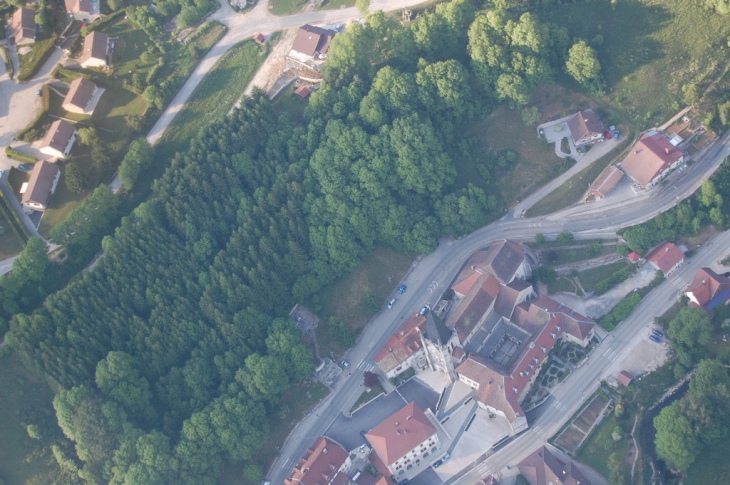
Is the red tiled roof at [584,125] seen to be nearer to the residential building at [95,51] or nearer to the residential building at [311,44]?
the residential building at [311,44]

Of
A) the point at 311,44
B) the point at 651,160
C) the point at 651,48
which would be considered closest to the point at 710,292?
the point at 651,160

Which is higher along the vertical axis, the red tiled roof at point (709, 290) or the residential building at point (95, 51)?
the residential building at point (95, 51)

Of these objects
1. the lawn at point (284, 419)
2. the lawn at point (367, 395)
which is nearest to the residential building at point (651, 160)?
the lawn at point (367, 395)

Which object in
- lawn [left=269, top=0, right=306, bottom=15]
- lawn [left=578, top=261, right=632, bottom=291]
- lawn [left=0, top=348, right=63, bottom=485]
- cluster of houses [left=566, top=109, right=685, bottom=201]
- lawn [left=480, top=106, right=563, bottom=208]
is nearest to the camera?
lawn [left=0, top=348, right=63, bottom=485]

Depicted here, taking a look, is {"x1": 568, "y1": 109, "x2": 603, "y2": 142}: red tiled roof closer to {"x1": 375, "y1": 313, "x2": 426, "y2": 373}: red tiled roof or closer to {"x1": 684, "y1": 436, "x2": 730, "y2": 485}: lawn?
{"x1": 375, "y1": 313, "x2": 426, "y2": 373}: red tiled roof

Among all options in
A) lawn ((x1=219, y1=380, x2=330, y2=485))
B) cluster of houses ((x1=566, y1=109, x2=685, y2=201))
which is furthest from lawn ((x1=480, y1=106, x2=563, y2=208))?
lawn ((x1=219, y1=380, x2=330, y2=485))

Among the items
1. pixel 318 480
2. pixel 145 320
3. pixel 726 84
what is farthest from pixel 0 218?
pixel 726 84

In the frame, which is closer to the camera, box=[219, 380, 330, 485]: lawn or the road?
the road

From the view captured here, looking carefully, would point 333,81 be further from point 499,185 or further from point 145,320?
point 145,320
